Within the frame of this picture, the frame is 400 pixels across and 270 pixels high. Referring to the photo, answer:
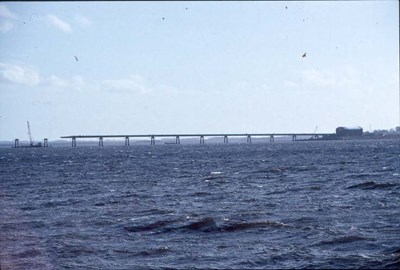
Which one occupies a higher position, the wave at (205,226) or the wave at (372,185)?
the wave at (372,185)

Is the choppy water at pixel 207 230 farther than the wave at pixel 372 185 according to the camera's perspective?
No

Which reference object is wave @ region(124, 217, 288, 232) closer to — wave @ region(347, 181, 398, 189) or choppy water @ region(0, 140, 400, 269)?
choppy water @ region(0, 140, 400, 269)

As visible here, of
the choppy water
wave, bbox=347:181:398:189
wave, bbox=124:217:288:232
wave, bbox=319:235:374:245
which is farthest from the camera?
wave, bbox=347:181:398:189

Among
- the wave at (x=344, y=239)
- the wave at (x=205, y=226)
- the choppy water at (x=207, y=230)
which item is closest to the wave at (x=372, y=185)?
the choppy water at (x=207, y=230)

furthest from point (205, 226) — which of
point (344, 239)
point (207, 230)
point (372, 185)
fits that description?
point (372, 185)

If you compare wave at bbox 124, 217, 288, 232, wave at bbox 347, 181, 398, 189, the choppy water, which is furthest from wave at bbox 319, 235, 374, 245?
wave at bbox 347, 181, 398, 189

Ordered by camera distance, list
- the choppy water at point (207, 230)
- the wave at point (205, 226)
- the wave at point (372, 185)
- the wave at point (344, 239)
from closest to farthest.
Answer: the choppy water at point (207, 230) < the wave at point (344, 239) < the wave at point (205, 226) < the wave at point (372, 185)

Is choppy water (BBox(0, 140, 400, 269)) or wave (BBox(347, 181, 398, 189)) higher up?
wave (BBox(347, 181, 398, 189))

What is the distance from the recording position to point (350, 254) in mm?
15789

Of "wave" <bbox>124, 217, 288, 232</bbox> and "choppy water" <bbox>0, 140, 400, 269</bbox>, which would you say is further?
"wave" <bbox>124, 217, 288, 232</bbox>

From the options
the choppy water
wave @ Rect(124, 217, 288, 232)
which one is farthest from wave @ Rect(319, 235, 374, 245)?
wave @ Rect(124, 217, 288, 232)

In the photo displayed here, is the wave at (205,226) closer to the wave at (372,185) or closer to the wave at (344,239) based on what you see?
the wave at (344,239)

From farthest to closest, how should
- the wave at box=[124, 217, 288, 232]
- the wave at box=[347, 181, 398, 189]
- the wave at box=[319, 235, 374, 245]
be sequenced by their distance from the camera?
the wave at box=[347, 181, 398, 189] → the wave at box=[124, 217, 288, 232] → the wave at box=[319, 235, 374, 245]

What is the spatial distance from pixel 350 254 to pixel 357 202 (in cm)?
1215
